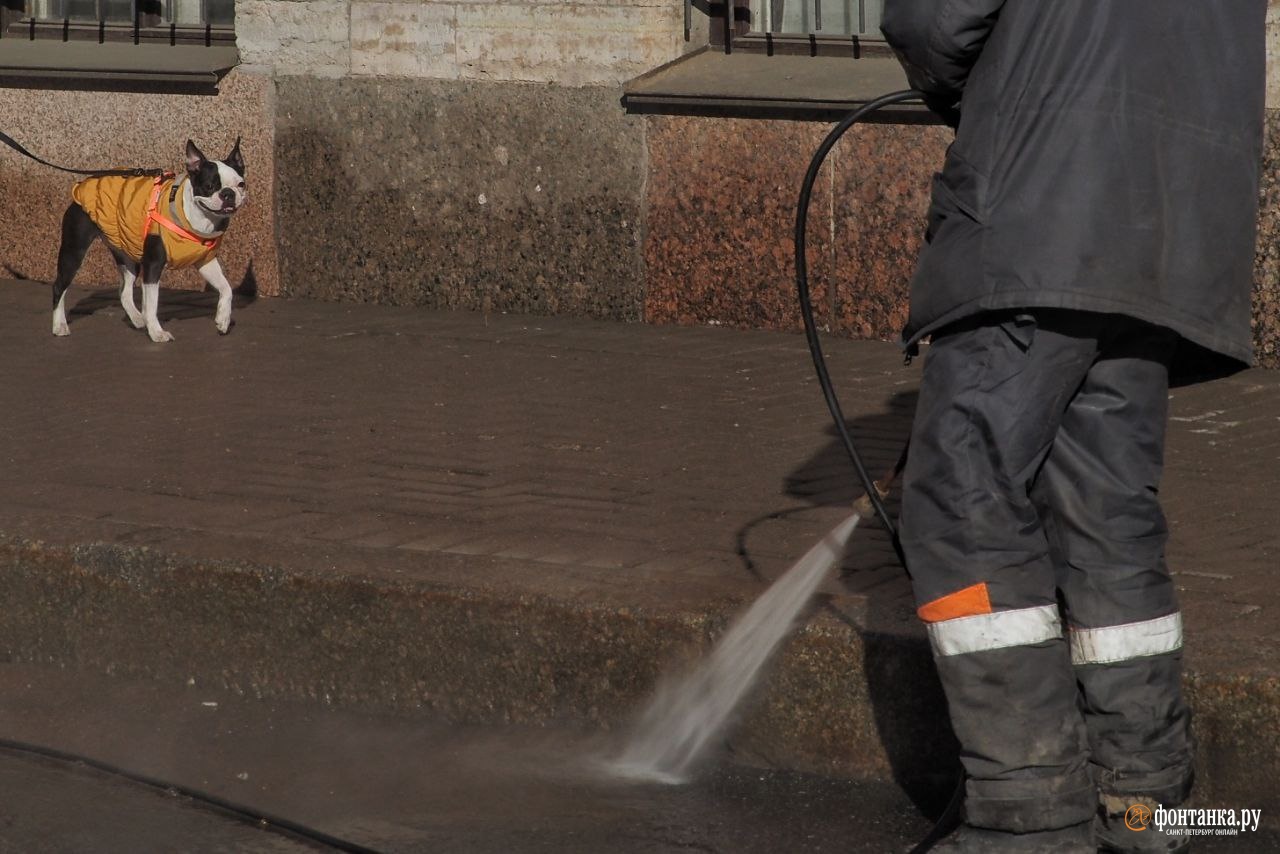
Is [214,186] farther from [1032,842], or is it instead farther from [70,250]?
[1032,842]

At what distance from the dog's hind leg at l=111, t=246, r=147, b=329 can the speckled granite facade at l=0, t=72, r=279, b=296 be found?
1.06 m

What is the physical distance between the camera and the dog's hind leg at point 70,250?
8844 mm

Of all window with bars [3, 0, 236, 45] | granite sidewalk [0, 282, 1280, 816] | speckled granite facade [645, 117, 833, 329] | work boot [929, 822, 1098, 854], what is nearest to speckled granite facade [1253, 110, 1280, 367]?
granite sidewalk [0, 282, 1280, 816]

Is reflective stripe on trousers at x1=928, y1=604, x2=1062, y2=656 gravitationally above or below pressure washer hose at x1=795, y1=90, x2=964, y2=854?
below

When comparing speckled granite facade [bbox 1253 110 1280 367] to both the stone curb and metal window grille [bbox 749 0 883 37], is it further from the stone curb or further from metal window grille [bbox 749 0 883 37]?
the stone curb

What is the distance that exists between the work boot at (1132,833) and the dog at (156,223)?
19.3 ft

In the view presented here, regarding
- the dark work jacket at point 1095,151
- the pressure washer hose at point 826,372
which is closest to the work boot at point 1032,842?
the pressure washer hose at point 826,372

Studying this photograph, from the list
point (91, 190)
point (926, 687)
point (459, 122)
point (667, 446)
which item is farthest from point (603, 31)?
point (926, 687)

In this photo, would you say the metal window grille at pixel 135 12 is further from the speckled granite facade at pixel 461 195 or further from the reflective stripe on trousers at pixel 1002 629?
the reflective stripe on trousers at pixel 1002 629

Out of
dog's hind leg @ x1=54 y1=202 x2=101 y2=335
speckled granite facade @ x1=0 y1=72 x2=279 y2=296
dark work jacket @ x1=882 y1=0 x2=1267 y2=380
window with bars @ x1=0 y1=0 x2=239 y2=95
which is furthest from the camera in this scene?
window with bars @ x1=0 y1=0 x2=239 y2=95

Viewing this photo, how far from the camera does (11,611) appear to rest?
16.4 feet

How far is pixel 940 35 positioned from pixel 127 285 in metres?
6.46

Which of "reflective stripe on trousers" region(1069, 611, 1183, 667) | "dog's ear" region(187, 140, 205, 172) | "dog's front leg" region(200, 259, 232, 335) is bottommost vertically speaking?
"dog's front leg" region(200, 259, 232, 335)

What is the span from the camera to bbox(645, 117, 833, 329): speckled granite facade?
28.2 feet
